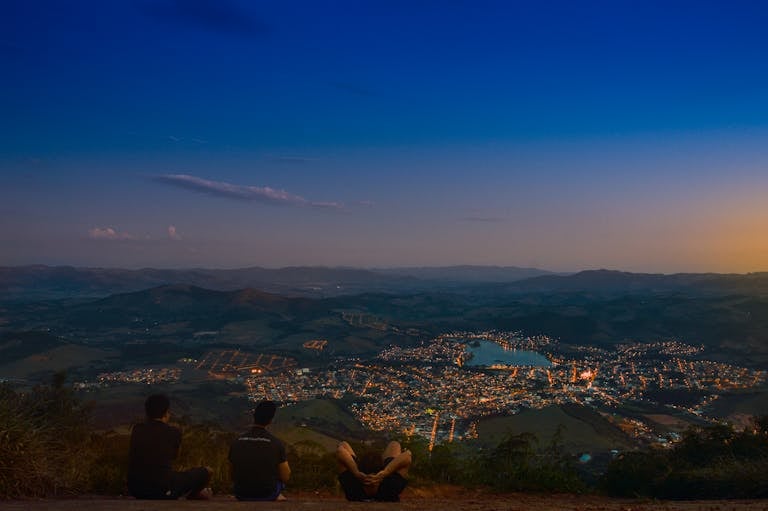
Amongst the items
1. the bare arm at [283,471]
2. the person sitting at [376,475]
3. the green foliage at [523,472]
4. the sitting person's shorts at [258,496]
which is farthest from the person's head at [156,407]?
the green foliage at [523,472]

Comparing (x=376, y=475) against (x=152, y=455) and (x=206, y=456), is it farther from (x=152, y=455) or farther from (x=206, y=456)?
(x=206, y=456)


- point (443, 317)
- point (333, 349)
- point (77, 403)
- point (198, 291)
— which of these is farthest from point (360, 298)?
point (77, 403)

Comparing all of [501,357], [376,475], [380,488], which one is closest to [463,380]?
[501,357]

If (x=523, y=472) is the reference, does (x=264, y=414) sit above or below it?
above

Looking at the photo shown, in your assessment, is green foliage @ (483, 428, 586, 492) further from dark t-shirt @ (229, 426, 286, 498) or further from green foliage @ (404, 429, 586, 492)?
dark t-shirt @ (229, 426, 286, 498)

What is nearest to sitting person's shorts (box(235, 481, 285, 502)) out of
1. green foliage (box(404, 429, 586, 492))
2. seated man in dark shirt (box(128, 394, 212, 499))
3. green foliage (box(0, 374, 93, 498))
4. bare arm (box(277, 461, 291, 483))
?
bare arm (box(277, 461, 291, 483))

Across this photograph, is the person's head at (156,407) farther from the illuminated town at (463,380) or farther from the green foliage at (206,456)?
the illuminated town at (463,380)
